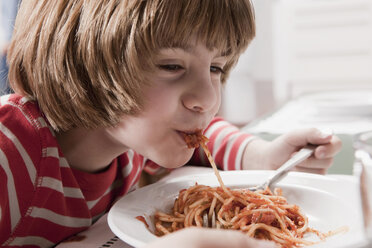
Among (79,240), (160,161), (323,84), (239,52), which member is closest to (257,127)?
(239,52)

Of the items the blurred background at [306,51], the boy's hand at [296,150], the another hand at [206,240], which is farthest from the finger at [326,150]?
the blurred background at [306,51]

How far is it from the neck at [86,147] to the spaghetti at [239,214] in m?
0.20

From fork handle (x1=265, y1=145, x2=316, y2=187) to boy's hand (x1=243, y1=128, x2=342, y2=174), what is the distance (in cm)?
2

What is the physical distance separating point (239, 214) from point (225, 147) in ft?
1.53

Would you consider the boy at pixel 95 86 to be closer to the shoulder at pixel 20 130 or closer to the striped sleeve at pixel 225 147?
the shoulder at pixel 20 130

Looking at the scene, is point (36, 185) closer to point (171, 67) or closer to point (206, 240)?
point (171, 67)

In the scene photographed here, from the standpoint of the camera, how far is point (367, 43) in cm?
384

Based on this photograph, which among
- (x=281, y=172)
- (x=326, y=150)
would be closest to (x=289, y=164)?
(x=281, y=172)

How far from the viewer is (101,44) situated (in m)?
0.65

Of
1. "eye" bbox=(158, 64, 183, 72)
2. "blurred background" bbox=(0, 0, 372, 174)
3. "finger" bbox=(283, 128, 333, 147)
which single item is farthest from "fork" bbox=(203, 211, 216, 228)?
"blurred background" bbox=(0, 0, 372, 174)

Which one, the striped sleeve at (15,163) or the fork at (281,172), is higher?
the striped sleeve at (15,163)

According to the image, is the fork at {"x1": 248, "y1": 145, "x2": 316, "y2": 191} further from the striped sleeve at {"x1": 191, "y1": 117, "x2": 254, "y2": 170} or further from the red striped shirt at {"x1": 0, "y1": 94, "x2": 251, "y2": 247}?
the red striped shirt at {"x1": 0, "y1": 94, "x2": 251, "y2": 247}

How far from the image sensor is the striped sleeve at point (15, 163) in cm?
65

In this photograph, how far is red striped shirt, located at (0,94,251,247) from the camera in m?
0.67
